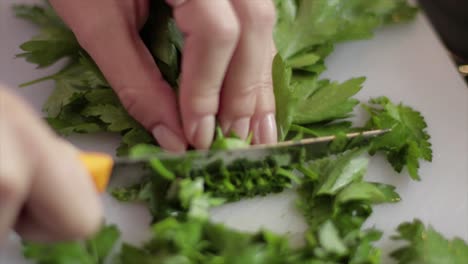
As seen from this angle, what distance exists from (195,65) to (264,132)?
215 mm

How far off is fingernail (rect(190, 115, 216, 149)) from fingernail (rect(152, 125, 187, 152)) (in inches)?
1.1

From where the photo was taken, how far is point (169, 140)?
1077 mm

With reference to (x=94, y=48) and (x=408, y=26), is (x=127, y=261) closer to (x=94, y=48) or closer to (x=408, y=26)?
(x=94, y=48)

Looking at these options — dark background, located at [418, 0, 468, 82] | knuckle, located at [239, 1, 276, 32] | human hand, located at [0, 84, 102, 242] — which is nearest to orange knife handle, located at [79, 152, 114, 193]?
human hand, located at [0, 84, 102, 242]

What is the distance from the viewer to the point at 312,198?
109cm

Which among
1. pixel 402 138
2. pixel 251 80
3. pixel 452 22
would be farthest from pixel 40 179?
pixel 452 22

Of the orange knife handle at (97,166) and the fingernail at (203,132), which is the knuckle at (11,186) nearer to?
the orange knife handle at (97,166)

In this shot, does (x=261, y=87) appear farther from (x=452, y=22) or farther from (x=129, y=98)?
(x=452, y=22)

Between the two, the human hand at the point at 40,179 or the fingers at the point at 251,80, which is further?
the fingers at the point at 251,80

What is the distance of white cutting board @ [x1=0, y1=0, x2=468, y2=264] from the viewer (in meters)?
1.09

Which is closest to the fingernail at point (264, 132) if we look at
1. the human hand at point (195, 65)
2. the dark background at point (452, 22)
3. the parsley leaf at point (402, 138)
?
the human hand at point (195, 65)

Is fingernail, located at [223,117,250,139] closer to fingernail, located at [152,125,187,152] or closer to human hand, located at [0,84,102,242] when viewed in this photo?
fingernail, located at [152,125,187,152]

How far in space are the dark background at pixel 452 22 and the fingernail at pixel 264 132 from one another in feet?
2.39

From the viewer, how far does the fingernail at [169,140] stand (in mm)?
1076
